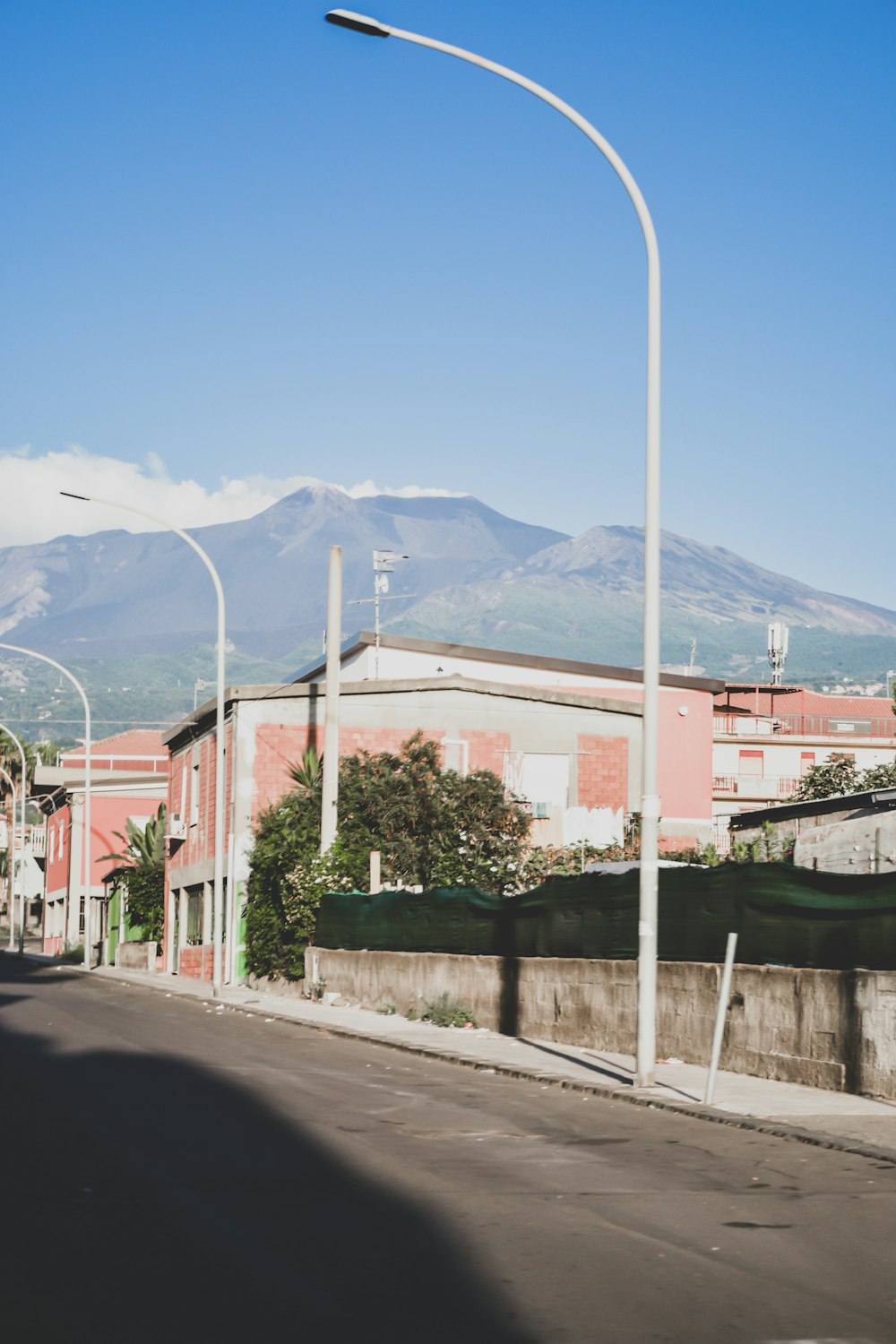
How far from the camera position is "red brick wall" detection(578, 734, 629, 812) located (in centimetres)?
4122

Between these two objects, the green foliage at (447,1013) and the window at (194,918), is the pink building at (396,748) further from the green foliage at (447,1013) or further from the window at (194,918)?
the green foliage at (447,1013)

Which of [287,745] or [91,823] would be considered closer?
[287,745]

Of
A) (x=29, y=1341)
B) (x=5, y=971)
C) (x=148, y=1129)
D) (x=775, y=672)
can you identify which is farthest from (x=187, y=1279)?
(x=775, y=672)

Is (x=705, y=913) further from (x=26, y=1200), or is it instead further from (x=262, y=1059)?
(x=26, y=1200)

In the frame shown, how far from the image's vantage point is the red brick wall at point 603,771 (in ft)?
135

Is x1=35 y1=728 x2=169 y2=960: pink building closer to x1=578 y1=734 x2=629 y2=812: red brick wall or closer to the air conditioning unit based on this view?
the air conditioning unit

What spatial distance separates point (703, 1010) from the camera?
1756 centimetres

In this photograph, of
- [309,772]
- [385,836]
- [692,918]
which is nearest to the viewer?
[692,918]

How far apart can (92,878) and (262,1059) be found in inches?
1905

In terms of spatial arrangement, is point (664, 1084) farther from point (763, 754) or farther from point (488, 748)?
point (763, 754)

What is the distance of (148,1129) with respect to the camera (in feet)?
39.8

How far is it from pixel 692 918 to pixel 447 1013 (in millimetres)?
7421

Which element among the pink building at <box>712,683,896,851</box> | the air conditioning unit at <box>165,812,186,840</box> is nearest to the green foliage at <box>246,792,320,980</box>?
the air conditioning unit at <box>165,812,186,840</box>

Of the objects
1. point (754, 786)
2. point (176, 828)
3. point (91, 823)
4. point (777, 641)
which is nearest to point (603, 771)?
point (176, 828)
